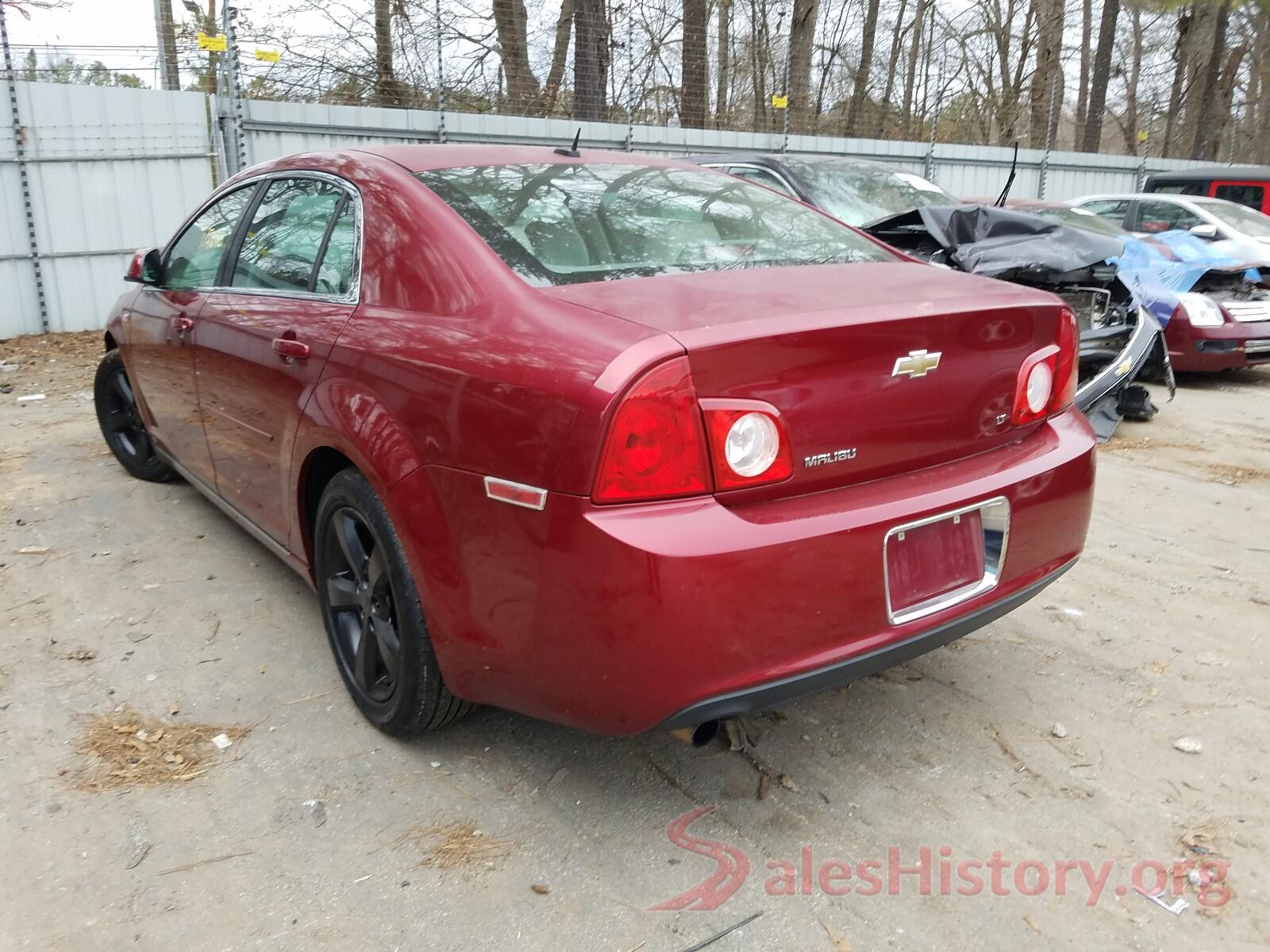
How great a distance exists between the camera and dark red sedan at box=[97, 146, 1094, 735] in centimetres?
198

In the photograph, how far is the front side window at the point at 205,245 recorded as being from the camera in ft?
12.1

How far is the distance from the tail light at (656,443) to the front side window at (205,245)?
2357 millimetres

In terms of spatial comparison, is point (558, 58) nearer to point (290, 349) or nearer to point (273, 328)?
point (273, 328)

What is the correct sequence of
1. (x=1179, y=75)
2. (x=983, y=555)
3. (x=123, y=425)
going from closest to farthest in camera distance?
(x=983, y=555) < (x=123, y=425) < (x=1179, y=75)

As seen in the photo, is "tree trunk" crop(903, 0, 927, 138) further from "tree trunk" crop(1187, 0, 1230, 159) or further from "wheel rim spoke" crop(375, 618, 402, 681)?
"wheel rim spoke" crop(375, 618, 402, 681)

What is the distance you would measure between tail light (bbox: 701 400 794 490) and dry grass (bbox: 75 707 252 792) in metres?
1.69

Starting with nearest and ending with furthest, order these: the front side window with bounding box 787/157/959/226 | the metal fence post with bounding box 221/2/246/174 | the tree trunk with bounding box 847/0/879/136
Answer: the front side window with bounding box 787/157/959/226 → the metal fence post with bounding box 221/2/246/174 → the tree trunk with bounding box 847/0/879/136

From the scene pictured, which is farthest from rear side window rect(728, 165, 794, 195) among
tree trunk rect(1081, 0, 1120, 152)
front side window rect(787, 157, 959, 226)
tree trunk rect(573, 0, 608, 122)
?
tree trunk rect(1081, 0, 1120, 152)

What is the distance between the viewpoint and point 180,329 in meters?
3.78

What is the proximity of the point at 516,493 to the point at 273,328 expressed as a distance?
1.36 m

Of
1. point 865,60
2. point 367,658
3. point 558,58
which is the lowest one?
point 367,658

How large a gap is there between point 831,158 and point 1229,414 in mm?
3343

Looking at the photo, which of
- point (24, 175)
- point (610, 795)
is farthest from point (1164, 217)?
point (24, 175)

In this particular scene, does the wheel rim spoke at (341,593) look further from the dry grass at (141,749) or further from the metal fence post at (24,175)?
the metal fence post at (24,175)
